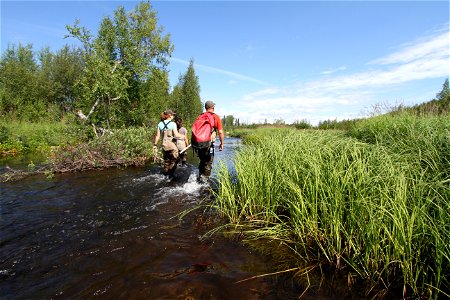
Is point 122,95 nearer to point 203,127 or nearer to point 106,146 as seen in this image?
point 106,146

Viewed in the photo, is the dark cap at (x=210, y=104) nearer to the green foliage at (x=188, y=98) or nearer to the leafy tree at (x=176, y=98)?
the green foliage at (x=188, y=98)

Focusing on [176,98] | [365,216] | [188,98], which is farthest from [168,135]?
[176,98]

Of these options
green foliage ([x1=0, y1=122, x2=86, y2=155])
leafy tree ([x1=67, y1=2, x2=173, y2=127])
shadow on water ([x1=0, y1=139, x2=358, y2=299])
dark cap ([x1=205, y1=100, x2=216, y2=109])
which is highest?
leafy tree ([x1=67, y1=2, x2=173, y2=127])

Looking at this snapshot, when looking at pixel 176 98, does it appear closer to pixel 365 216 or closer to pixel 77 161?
pixel 77 161

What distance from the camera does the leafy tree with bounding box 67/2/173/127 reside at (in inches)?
733

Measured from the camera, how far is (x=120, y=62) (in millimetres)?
20922

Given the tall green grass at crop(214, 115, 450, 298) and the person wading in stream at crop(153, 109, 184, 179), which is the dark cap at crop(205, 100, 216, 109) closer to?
the person wading in stream at crop(153, 109, 184, 179)

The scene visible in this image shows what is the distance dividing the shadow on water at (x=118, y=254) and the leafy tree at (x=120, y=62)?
13.0m

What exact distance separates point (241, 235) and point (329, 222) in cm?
174

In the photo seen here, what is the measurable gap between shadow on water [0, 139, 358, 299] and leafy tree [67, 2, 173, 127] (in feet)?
42.8

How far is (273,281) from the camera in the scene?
11.3ft

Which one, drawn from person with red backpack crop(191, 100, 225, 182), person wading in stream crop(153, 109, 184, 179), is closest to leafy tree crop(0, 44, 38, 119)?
person wading in stream crop(153, 109, 184, 179)

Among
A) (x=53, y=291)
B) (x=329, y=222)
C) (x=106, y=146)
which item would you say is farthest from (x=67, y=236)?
(x=106, y=146)

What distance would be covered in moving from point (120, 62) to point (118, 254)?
65.2ft
